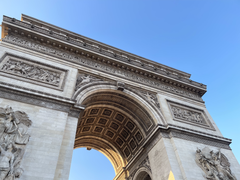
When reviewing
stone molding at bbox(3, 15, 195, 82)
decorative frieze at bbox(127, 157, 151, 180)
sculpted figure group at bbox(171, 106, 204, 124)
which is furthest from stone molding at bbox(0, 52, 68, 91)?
sculpted figure group at bbox(171, 106, 204, 124)

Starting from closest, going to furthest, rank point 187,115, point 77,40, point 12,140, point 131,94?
point 12,140
point 131,94
point 187,115
point 77,40

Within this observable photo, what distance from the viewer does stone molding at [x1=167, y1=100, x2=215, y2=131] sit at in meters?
13.8

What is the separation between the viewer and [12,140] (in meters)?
7.38

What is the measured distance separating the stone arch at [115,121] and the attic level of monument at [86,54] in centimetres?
189

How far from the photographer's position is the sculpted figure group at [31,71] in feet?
34.1

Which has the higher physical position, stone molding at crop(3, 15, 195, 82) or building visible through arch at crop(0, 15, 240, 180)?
stone molding at crop(3, 15, 195, 82)

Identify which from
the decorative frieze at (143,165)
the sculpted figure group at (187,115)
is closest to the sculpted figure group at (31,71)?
the decorative frieze at (143,165)

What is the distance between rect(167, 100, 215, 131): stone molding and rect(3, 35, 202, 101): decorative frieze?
1.39 m

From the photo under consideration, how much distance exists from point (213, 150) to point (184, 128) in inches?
89.0

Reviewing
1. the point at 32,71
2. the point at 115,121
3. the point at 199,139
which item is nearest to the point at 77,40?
the point at 32,71

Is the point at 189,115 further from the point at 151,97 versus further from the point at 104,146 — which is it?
the point at 104,146

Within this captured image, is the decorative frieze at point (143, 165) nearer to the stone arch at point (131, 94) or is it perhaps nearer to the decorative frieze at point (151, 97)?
the stone arch at point (131, 94)

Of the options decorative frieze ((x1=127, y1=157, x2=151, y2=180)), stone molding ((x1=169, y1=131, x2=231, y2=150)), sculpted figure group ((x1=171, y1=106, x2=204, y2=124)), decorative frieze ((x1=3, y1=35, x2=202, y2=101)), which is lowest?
decorative frieze ((x1=127, y1=157, x2=151, y2=180))

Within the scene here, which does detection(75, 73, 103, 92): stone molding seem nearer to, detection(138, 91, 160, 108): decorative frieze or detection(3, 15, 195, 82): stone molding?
detection(3, 15, 195, 82): stone molding
